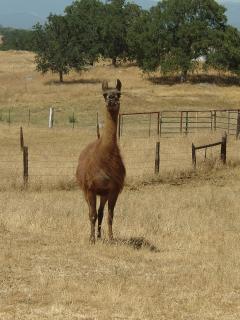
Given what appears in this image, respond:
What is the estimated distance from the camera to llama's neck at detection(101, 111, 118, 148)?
366 inches

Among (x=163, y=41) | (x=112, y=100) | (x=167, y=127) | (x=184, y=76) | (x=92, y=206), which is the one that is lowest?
(x=167, y=127)

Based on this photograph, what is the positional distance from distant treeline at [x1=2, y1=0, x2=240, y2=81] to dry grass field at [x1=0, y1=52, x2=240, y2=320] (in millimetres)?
37967

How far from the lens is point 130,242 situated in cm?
993

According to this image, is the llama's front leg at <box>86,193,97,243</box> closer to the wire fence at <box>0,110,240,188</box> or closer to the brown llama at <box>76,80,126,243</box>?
the brown llama at <box>76,80,126,243</box>

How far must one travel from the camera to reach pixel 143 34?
6475 cm

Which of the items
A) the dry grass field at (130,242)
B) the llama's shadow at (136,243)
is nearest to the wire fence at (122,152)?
the dry grass field at (130,242)

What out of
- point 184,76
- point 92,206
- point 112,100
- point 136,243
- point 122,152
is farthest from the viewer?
point 184,76

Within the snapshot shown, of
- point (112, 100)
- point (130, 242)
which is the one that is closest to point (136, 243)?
point (130, 242)

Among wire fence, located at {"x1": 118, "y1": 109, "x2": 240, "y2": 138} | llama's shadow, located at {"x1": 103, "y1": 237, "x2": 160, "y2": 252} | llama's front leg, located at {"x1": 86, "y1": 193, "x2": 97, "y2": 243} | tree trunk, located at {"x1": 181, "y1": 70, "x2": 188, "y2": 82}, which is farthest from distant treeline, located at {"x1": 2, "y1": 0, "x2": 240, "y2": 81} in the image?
llama's front leg, located at {"x1": 86, "y1": 193, "x2": 97, "y2": 243}

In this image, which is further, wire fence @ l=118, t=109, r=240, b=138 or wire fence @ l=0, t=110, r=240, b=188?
wire fence @ l=118, t=109, r=240, b=138

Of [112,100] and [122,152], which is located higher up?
[112,100]

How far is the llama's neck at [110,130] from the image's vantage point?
9.29m

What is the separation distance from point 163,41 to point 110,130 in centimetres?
5711

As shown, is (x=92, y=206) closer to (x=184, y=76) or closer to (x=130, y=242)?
(x=130, y=242)
